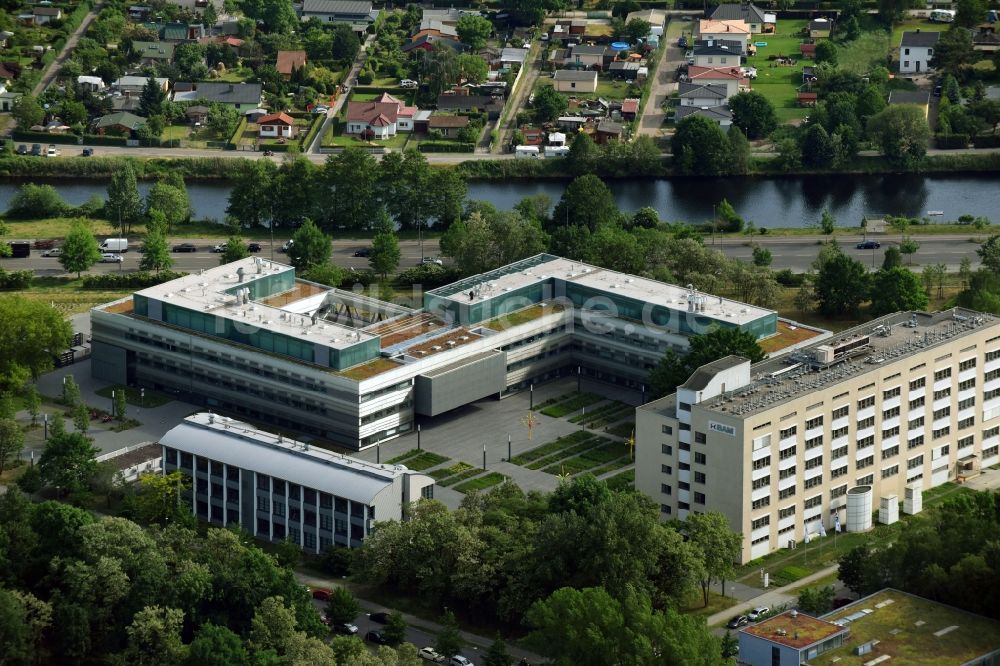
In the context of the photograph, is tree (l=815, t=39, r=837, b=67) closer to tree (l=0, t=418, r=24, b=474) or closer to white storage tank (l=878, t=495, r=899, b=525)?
white storage tank (l=878, t=495, r=899, b=525)

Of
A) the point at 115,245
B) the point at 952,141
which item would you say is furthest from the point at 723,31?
the point at 115,245

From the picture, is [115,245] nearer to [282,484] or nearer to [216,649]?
[282,484]

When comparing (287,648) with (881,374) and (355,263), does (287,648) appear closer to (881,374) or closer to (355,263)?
(881,374)

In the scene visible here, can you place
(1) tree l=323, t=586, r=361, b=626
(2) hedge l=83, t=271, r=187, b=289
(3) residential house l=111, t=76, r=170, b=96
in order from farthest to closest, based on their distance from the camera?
(3) residential house l=111, t=76, r=170, b=96, (2) hedge l=83, t=271, r=187, b=289, (1) tree l=323, t=586, r=361, b=626

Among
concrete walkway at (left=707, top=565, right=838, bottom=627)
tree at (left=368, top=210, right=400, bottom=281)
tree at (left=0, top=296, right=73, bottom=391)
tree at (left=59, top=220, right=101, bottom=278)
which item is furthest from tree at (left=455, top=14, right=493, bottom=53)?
concrete walkway at (left=707, top=565, right=838, bottom=627)

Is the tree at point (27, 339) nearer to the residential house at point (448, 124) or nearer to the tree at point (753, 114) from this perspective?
the residential house at point (448, 124)

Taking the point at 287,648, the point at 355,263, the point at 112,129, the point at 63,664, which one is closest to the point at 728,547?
the point at 287,648

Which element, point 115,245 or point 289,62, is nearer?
point 115,245
